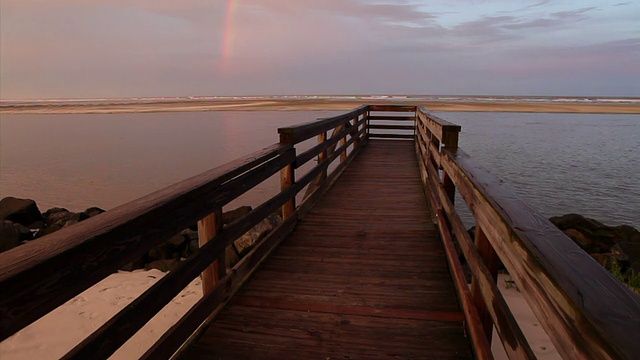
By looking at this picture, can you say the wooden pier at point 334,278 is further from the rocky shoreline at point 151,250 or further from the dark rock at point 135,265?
the dark rock at point 135,265

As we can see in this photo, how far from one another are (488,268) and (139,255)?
1759 mm

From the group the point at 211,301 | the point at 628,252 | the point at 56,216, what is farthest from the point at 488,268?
the point at 56,216

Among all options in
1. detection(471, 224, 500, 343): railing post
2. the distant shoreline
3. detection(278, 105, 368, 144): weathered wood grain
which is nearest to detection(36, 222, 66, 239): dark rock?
detection(278, 105, 368, 144): weathered wood grain

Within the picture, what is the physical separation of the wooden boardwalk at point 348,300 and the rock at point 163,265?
8.30 feet

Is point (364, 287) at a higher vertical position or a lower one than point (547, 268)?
lower

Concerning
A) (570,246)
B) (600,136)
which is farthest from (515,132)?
(570,246)

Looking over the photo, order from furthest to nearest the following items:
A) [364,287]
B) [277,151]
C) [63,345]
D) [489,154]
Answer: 1. [489,154]
2. [63,345]
3. [277,151]
4. [364,287]

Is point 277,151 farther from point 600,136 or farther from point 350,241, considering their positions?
point 600,136

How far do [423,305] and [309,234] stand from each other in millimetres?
2000

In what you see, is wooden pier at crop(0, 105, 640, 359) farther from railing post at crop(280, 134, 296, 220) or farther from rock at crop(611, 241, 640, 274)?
rock at crop(611, 241, 640, 274)

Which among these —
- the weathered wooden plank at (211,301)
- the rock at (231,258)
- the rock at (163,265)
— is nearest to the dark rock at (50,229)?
the rock at (163,265)

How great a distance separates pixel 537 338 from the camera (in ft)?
14.2

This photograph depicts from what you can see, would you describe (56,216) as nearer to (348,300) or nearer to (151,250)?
(151,250)

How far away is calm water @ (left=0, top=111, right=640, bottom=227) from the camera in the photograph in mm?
11172
